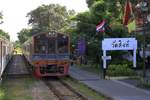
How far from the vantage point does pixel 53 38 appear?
29.4m

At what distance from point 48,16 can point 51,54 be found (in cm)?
8103

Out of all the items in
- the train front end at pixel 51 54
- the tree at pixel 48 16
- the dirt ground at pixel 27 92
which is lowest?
the dirt ground at pixel 27 92

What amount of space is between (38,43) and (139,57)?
37.3 feet

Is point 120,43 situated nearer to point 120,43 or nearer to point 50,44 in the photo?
point 120,43

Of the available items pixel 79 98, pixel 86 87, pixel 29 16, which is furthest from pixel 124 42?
pixel 29 16

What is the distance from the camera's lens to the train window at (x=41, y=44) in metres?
29.1

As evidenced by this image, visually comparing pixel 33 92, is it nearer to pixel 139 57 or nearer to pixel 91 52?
pixel 91 52

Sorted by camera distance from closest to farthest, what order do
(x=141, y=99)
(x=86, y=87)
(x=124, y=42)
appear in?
1. (x=141, y=99)
2. (x=86, y=87)
3. (x=124, y=42)

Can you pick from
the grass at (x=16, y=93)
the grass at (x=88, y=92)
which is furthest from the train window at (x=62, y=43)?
the grass at (x=16, y=93)

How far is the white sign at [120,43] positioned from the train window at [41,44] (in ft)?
14.9

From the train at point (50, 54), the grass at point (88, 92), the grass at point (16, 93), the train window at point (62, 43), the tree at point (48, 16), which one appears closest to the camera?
the grass at point (88, 92)

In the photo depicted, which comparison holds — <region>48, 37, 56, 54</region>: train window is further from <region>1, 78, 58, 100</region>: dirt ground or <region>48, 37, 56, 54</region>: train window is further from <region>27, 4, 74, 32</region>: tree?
<region>27, 4, 74, 32</region>: tree

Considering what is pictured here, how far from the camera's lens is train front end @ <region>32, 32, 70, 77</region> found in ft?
94.3

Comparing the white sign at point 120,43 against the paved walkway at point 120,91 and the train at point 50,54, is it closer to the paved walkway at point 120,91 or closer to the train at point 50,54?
the paved walkway at point 120,91
